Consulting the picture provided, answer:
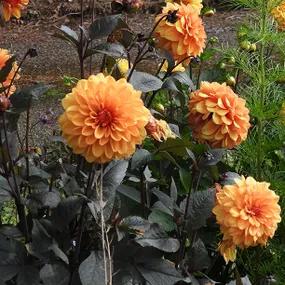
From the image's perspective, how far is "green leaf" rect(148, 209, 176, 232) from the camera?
1.45m

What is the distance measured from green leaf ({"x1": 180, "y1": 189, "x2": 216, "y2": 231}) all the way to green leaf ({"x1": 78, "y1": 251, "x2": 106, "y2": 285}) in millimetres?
215

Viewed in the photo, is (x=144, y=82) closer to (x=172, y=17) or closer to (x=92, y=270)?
(x=172, y=17)

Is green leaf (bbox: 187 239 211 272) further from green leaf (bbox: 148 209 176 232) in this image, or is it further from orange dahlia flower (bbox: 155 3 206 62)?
orange dahlia flower (bbox: 155 3 206 62)

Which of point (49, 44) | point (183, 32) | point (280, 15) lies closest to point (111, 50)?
point (183, 32)

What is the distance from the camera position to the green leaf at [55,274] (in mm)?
1290

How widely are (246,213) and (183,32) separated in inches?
15.6

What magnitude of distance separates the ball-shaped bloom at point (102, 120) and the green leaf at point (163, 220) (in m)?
0.36


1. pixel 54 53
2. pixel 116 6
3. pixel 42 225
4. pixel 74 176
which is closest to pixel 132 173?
pixel 74 176

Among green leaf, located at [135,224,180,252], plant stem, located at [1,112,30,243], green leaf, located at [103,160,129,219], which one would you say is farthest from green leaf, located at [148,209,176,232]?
plant stem, located at [1,112,30,243]

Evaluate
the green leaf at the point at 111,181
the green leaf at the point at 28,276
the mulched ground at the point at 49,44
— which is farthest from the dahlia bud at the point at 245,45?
the mulched ground at the point at 49,44

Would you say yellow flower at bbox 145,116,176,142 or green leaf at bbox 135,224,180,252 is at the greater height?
yellow flower at bbox 145,116,176,142

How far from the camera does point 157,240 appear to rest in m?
1.39

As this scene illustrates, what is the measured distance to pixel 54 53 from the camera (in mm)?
4199

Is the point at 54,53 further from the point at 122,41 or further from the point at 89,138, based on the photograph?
the point at 89,138
